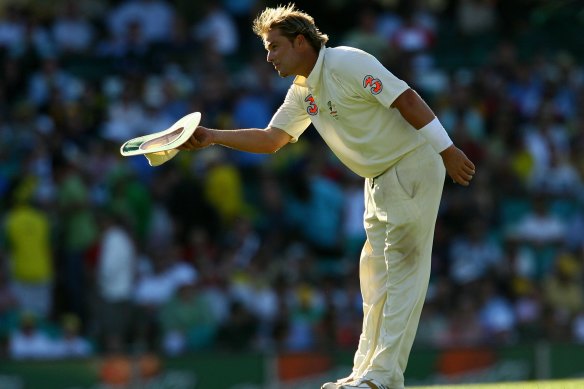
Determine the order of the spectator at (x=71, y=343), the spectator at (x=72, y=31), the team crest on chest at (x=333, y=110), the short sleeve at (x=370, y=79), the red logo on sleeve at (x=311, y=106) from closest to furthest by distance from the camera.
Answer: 1. the short sleeve at (x=370, y=79)
2. the team crest on chest at (x=333, y=110)
3. the red logo on sleeve at (x=311, y=106)
4. the spectator at (x=71, y=343)
5. the spectator at (x=72, y=31)

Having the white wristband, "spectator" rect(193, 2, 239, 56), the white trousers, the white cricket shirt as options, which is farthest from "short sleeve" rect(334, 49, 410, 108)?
"spectator" rect(193, 2, 239, 56)

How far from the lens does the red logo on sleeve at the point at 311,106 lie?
23.8 ft

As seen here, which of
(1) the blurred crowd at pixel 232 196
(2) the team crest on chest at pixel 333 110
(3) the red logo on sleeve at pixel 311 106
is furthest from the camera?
(1) the blurred crowd at pixel 232 196

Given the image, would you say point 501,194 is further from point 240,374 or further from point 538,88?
point 240,374

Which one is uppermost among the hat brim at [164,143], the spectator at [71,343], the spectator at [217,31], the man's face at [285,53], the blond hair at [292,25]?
the spectator at [217,31]

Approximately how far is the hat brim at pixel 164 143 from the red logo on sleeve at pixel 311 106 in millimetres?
606

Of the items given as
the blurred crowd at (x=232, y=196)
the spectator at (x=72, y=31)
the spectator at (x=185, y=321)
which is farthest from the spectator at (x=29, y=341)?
the spectator at (x=72, y=31)

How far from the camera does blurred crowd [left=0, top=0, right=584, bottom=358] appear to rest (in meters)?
14.0

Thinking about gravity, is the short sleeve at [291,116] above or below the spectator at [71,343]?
above

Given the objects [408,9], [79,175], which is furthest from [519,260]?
[79,175]

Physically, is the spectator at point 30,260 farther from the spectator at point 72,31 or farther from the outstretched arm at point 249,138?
the outstretched arm at point 249,138

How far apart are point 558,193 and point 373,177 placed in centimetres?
897

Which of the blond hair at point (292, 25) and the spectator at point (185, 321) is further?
the spectator at point (185, 321)

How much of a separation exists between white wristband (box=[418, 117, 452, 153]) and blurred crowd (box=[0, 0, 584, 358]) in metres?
7.21
